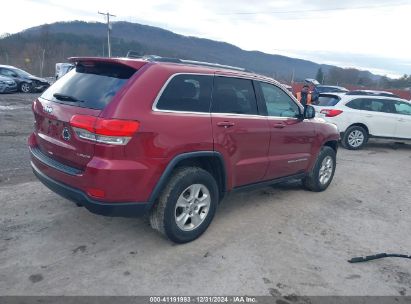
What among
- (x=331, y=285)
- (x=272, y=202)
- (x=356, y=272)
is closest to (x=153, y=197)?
(x=331, y=285)

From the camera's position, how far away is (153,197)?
3445mm

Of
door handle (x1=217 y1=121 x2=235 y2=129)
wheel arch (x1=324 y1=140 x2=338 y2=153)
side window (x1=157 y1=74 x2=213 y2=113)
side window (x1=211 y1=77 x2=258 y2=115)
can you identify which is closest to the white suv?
wheel arch (x1=324 y1=140 x2=338 y2=153)

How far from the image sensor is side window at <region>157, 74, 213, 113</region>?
3.51m

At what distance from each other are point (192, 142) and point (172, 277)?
1270 millimetres

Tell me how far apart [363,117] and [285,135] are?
21.3 ft

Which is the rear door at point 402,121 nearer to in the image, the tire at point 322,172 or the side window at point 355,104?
the side window at point 355,104

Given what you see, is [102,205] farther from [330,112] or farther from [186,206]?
[330,112]

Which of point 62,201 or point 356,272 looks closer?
point 356,272

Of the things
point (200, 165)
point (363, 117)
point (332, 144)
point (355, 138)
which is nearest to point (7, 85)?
point (355, 138)

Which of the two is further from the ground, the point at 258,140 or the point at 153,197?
the point at 258,140

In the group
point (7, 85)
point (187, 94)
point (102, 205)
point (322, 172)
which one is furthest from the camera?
point (7, 85)

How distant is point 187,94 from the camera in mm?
3707

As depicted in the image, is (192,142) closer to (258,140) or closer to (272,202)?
(258,140)

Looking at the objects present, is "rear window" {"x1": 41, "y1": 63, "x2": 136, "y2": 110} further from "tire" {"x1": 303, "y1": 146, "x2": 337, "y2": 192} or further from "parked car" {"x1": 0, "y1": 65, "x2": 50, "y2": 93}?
"parked car" {"x1": 0, "y1": 65, "x2": 50, "y2": 93}
